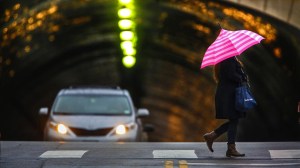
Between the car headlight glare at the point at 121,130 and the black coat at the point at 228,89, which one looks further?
the car headlight glare at the point at 121,130

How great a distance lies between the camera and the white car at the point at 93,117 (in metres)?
20.0

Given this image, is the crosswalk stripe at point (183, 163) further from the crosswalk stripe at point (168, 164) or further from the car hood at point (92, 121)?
the car hood at point (92, 121)

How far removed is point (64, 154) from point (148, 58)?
33326 millimetres

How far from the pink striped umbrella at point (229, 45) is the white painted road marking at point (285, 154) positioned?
1833mm

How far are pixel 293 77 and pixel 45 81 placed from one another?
20.0 metres

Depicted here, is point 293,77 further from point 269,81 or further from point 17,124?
point 17,124

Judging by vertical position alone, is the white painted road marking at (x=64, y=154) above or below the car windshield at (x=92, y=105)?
above

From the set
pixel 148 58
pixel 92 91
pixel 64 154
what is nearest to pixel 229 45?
pixel 64 154

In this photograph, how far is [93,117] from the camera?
20.5 metres

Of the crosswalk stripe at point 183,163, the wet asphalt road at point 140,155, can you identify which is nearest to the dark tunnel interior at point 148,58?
the wet asphalt road at point 140,155

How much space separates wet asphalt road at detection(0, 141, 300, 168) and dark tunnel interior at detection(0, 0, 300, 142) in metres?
12.1

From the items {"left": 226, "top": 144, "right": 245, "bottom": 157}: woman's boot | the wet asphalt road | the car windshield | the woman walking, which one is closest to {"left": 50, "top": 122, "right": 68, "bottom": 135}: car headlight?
the car windshield

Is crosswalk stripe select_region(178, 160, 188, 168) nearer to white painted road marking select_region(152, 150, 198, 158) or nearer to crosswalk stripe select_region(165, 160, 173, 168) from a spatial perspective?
crosswalk stripe select_region(165, 160, 173, 168)

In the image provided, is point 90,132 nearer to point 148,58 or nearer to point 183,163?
point 183,163
